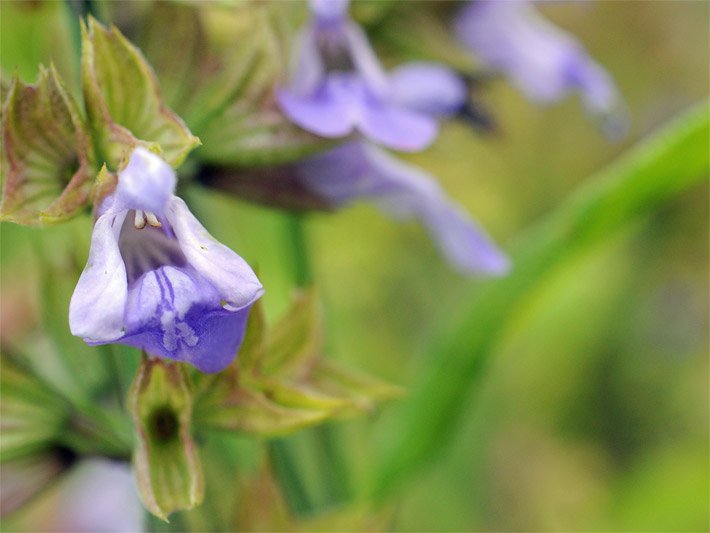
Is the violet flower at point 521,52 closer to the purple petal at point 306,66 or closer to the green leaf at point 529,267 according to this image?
the green leaf at point 529,267

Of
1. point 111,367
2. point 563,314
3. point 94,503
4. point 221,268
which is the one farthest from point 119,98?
point 563,314

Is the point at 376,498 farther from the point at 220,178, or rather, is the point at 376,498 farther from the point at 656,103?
the point at 656,103

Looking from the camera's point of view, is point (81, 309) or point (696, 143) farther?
point (696, 143)

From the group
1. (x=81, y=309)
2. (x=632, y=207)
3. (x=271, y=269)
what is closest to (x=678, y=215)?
(x=271, y=269)

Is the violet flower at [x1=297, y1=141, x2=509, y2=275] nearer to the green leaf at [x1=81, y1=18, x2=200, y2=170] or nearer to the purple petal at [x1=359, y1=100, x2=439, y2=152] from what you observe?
the purple petal at [x1=359, y1=100, x2=439, y2=152]

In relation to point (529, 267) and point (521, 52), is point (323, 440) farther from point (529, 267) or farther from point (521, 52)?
point (521, 52)
